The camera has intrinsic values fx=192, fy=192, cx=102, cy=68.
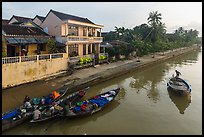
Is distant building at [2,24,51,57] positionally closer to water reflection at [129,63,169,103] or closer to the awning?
the awning

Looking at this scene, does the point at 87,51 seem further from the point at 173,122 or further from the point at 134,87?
the point at 173,122

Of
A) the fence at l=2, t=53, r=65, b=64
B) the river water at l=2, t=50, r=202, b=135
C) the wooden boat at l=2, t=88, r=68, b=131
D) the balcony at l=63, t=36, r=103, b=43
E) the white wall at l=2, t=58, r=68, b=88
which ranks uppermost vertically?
the balcony at l=63, t=36, r=103, b=43

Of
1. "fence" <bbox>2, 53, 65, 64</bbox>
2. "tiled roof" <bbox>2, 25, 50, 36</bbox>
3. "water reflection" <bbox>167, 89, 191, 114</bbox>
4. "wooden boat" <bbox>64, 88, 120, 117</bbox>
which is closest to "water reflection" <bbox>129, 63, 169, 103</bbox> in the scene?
"water reflection" <bbox>167, 89, 191, 114</bbox>

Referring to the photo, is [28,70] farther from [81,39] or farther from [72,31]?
[81,39]

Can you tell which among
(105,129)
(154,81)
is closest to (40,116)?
(105,129)

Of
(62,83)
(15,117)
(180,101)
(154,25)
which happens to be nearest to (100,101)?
(15,117)

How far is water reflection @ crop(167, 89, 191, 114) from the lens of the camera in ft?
43.7

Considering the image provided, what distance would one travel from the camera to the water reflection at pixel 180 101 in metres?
13.3

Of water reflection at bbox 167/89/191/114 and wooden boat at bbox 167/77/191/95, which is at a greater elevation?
wooden boat at bbox 167/77/191/95

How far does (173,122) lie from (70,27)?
1622 centimetres

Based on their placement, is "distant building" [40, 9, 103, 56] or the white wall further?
"distant building" [40, 9, 103, 56]

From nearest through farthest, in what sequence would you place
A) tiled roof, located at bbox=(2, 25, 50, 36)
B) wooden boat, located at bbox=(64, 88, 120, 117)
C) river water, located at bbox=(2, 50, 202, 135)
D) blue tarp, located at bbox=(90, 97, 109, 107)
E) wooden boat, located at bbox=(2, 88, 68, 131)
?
wooden boat, located at bbox=(2, 88, 68, 131) < river water, located at bbox=(2, 50, 202, 135) < wooden boat, located at bbox=(64, 88, 120, 117) < blue tarp, located at bbox=(90, 97, 109, 107) < tiled roof, located at bbox=(2, 25, 50, 36)

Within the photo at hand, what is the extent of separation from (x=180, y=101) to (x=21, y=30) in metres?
16.2

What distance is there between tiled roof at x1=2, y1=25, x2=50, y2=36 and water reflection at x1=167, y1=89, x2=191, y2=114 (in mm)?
14756
